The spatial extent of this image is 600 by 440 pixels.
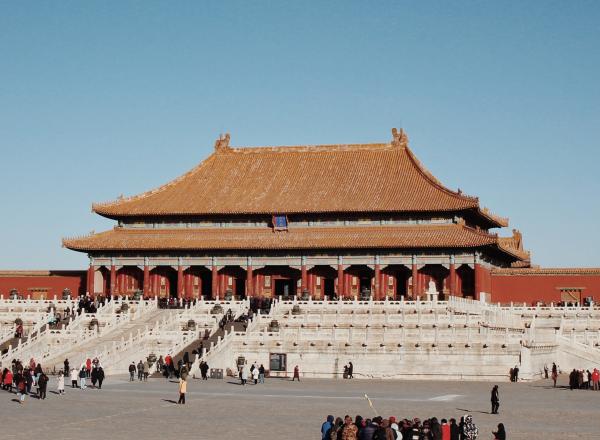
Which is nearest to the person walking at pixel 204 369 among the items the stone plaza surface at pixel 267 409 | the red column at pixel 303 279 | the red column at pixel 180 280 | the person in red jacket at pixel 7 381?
the stone plaza surface at pixel 267 409

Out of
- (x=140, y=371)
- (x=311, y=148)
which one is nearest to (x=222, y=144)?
(x=311, y=148)

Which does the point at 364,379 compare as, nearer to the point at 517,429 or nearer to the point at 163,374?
the point at 163,374

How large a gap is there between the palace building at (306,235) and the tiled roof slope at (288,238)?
73 mm

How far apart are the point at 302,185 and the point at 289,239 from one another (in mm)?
6438

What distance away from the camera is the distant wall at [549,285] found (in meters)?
70.9

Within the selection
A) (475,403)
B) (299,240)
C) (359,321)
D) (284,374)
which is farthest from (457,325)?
(299,240)

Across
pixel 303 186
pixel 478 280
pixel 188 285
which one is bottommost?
pixel 478 280

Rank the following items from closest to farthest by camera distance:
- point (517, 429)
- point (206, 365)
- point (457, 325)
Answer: point (517, 429) < point (206, 365) < point (457, 325)

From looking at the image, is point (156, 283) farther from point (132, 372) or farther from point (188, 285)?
point (132, 372)

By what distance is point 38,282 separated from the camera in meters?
78.1

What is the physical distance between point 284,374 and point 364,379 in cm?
371

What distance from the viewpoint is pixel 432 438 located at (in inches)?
958

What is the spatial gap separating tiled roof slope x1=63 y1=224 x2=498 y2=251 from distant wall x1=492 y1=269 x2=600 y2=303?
351cm

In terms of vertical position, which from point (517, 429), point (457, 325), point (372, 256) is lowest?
point (517, 429)
